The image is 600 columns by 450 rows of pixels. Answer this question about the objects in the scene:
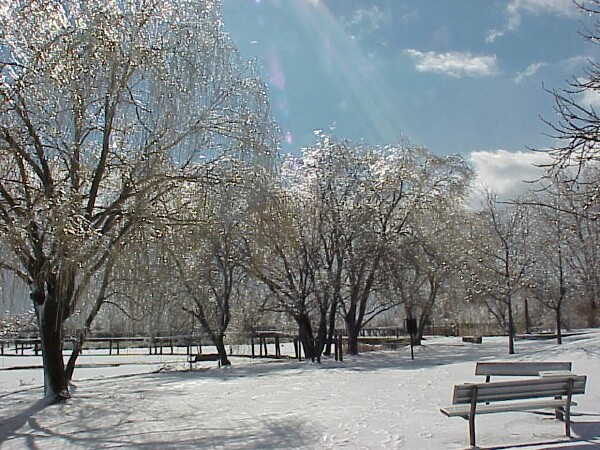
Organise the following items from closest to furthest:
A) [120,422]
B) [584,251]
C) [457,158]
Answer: [120,422] < [457,158] < [584,251]

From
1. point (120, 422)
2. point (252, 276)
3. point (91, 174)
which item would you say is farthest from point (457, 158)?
point (120, 422)

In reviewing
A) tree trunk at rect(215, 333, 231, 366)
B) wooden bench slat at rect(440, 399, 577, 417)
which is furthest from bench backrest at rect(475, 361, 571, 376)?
tree trunk at rect(215, 333, 231, 366)

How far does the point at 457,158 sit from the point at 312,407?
1829 cm

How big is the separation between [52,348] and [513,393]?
801 centimetres

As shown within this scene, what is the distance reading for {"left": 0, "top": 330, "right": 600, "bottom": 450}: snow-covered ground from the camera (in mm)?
6469

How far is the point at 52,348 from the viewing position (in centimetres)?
1107

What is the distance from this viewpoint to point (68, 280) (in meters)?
9.53

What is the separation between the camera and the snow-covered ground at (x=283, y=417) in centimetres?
647

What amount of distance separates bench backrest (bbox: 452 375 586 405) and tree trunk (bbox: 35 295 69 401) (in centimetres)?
721

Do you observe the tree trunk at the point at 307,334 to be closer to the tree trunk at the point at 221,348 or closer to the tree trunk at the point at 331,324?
the tree trunk at the point at 331,324

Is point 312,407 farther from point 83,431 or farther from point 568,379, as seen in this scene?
point 568,379

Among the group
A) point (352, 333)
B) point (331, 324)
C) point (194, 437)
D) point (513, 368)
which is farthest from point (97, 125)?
point (352, 333)

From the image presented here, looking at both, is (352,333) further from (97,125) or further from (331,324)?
(97,125)

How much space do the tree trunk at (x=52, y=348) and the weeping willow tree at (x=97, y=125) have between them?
0.9 inches
